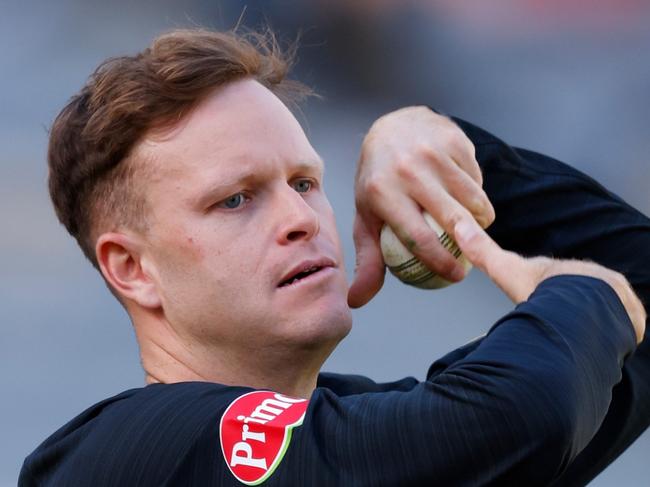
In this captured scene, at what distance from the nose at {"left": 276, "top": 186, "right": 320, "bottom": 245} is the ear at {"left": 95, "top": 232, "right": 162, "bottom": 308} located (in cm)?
30

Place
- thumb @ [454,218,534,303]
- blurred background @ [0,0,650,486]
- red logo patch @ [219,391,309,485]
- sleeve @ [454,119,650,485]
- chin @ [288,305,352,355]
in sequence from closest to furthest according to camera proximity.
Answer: red logo patch @ [219,391,309,485], thumb @ [454,218,534,303], chin @ [288,305,352,355], sleeve @ [454,119,650,485], blurred background @ [0,0,650,486]

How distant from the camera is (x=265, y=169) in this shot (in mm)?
2150

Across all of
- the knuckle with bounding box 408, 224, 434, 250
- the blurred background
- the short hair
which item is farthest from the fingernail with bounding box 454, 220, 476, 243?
the blurred background

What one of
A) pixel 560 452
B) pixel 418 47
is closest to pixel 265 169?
pixel 560 452

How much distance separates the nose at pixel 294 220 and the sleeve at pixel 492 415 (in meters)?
0.43

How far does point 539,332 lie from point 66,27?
4280 mm

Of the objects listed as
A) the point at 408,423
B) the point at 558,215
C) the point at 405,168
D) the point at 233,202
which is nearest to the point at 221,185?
the point at 233,202

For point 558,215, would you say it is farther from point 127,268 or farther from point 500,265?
point 127,268

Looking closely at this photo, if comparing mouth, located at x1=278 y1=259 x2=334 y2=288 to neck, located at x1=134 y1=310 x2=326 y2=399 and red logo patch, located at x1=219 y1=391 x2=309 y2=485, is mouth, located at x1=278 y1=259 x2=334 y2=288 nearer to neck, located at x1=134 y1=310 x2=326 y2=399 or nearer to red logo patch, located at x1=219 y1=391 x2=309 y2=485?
neck, located at x1=134 y1=310 x2=326 y2=399

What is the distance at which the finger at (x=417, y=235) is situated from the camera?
2180 millimetres

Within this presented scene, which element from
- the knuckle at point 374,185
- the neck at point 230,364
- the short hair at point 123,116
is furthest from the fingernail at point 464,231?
the short hair at point 123,116

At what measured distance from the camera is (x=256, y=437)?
1756 millimetres

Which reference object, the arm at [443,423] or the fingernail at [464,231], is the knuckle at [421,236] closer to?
the fingernail at [464,231]

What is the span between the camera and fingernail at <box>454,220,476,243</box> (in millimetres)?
1982
